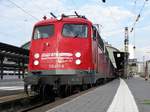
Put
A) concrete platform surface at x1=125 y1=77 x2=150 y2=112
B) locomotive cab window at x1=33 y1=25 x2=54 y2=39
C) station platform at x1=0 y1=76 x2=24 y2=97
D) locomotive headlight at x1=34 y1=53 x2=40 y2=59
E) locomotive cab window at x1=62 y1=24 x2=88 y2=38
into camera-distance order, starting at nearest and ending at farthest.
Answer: concrete platform surface at x1=125 y1=77 x2=150 y2=112 → locomotive headlight at x1=34 y1=53 x2=40 y2=59 → locomotive cab window at x1=62 y1=24 x2=88 y2=38 → locomotive cab window at x1=33 y1=25 x2=54 y2=39 → station platform at x1=0 y1=76 x2=24 y2=97

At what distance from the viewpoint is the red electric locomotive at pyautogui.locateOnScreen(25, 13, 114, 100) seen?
17.5 m

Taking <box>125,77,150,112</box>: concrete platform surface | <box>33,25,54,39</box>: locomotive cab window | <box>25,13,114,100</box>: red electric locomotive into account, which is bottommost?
<box>125,77,150,112</box>: concrete platform surface

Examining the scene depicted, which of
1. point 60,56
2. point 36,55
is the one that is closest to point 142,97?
point 60,56

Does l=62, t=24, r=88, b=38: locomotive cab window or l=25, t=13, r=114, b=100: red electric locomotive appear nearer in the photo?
l=25, t=13, r=114, b=100: red electric locomotive

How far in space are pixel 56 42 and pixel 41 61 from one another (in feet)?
3.73

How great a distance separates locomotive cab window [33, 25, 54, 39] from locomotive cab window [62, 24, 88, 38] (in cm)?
62


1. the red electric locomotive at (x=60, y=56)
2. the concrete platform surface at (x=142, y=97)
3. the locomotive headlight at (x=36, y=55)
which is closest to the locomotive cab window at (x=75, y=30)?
the red electric locomotive at (x=60, y=56)

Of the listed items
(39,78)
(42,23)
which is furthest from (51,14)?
(39,78)

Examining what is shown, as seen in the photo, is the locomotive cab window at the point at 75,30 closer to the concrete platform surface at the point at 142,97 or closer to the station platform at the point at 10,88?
the concrete platform surface at the point at 142,97

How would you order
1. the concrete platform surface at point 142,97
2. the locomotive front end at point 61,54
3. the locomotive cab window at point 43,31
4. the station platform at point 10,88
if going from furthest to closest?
the station platform at point 10,88, the locomotive cab window at point 43,31, the locomotive front end at point 61,54, the concrete platform surface at point 142,97

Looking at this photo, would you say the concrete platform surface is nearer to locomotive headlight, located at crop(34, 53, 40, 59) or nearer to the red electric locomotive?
the red electric locomotive

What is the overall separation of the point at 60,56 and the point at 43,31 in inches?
71.7

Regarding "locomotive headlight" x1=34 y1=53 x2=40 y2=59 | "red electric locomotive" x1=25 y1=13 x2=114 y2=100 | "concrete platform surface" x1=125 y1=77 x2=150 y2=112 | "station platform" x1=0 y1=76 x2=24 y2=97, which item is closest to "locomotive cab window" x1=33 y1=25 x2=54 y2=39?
"red electric locomotive" x1=25 y1=13 x2=114 y2=100

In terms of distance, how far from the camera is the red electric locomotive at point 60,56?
1753 cm
